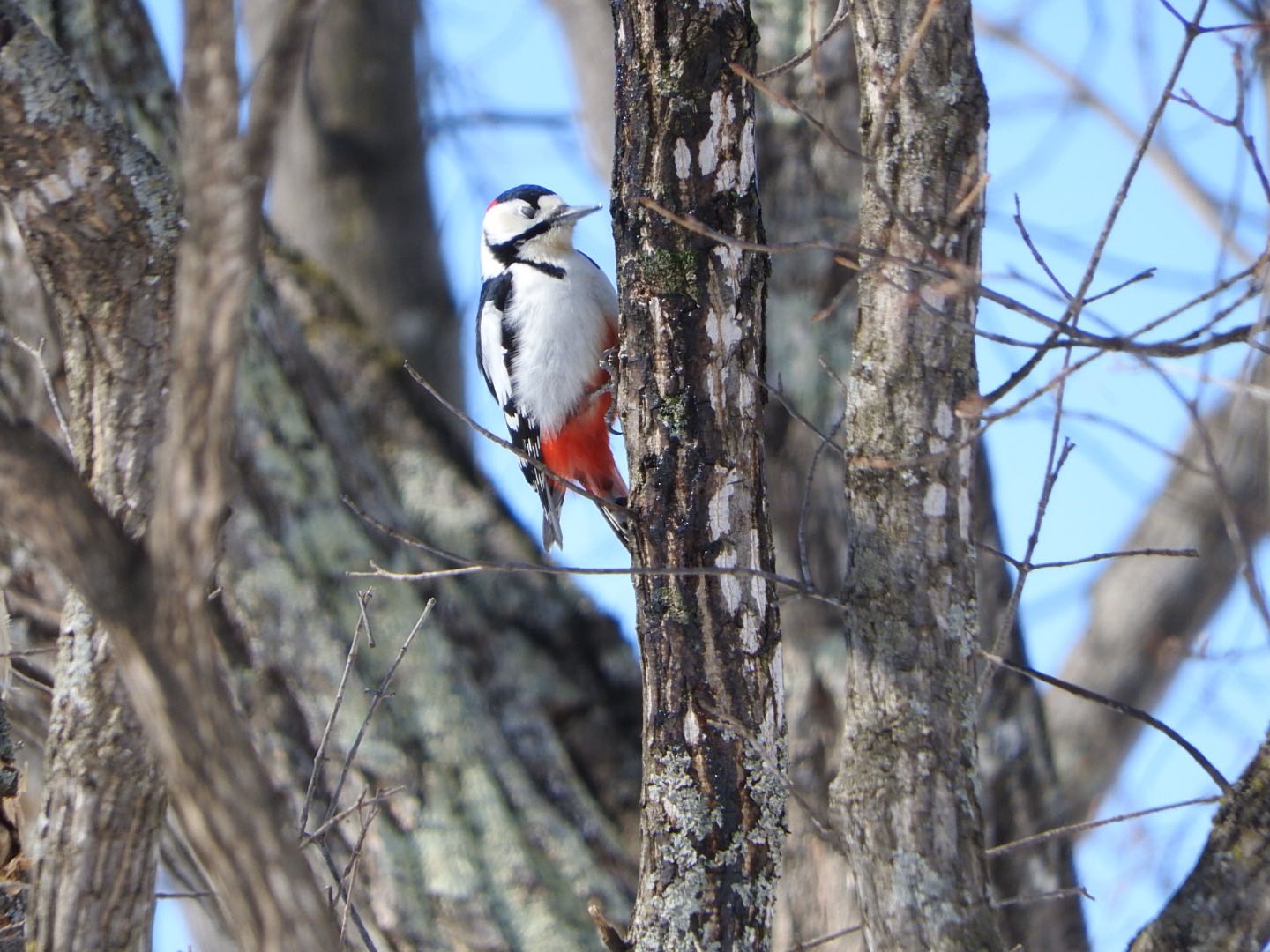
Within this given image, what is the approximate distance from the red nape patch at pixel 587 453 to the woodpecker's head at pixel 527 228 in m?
0.50

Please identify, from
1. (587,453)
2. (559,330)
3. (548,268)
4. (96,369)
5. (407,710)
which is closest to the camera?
(96,369)

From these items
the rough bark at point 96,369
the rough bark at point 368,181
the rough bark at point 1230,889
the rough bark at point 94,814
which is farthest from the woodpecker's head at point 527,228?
the rough bark at point 1230,889

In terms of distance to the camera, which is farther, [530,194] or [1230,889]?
[530,194]

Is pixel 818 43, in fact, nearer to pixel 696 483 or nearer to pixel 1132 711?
pixel 696 483

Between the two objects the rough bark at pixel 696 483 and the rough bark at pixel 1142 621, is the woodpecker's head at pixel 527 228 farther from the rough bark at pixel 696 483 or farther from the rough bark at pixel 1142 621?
the rough bark at pixel 1142 621

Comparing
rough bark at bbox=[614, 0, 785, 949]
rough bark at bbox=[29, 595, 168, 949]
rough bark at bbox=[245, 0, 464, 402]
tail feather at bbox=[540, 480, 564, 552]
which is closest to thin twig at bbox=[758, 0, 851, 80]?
rough bark at bbox=[614, 0, 785, 949]

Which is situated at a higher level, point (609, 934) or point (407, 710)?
point (407, 710)

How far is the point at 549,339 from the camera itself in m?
4.09

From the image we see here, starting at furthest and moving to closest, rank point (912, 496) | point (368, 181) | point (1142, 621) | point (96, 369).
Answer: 1. point (368, 181)
2. point (1142, 621)
3. point (96, 369)
4. point (912, 496)

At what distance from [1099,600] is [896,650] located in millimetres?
4286

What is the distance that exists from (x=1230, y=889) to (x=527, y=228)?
3054 millimetres

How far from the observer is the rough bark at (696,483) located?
226 cm

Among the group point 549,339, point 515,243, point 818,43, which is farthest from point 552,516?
point 818,43

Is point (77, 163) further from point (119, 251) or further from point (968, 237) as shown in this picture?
point (968, 237)
